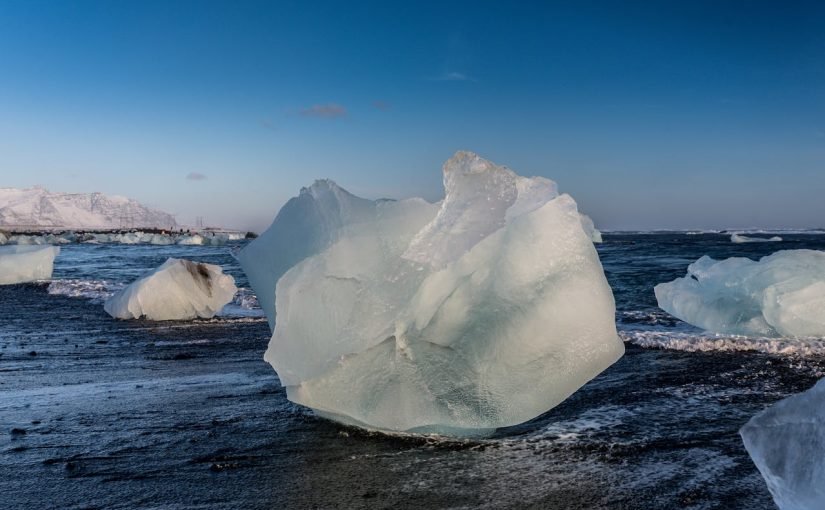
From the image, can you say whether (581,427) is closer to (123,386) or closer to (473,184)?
(473,184)

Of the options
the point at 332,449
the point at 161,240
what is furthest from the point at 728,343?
the point at 161,240

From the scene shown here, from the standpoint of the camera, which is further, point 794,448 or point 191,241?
point 191,241

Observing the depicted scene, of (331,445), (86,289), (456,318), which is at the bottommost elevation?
(86,289)

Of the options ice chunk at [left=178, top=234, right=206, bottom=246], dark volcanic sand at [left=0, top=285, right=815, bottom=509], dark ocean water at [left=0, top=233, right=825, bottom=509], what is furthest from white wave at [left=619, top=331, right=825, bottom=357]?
ice chunk at [left=178, top=234, right=206, bottom=246]

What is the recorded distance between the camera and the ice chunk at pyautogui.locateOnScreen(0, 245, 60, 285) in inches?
677

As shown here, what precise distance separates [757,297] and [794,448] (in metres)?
7.12

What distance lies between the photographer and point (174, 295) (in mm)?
9961

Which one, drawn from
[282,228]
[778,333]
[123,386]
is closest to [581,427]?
[282,228]

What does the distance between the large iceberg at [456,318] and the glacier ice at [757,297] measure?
5.29 m

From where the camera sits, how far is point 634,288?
14.3m

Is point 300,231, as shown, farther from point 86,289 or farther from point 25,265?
point 25,265

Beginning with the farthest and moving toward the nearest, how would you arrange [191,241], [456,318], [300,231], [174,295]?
[191,241] < [174,295] < [300,231] < [456,318]

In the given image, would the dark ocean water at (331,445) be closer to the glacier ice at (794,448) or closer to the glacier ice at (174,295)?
the glacier ice at (794,448)

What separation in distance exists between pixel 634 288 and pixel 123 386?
11632 mm
